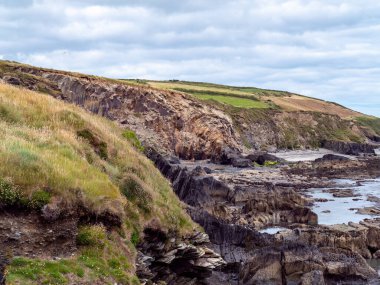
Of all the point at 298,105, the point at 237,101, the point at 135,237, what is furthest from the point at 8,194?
the point at 298,105

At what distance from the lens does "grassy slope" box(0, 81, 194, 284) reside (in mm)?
14852

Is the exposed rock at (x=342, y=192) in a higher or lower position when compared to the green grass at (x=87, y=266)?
lower

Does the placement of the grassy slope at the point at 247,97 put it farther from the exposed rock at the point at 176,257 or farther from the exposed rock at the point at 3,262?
the exposed rock at the point at 3,262

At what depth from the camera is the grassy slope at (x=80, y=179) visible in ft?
48.7

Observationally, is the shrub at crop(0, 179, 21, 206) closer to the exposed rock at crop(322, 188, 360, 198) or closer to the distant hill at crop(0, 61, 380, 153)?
the exposed rock at crop(322, 188, 360, 198)

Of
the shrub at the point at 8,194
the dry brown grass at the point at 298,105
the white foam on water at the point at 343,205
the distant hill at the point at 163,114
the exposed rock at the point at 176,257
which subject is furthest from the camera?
the dry brown grass at the point at 298,105

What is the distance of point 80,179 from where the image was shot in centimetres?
1705

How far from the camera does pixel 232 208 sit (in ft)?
152

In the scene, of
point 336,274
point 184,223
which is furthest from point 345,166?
point 184,223

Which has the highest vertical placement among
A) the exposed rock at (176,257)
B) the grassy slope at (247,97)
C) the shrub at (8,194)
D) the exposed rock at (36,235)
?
the grassy slope at (247,97)

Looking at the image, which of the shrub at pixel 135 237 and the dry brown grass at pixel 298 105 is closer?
the shrub at pixel 135 237

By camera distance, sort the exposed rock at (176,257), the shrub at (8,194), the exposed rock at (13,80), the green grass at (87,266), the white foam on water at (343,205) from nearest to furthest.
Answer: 1. the green grass at (87,266)
2. the shrub at (8,194)
3. the exposed rock at (176,257)
4. the white foam on water at (343,205)
5. the exposed rock at (13,80)

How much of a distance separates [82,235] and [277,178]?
6339 cm

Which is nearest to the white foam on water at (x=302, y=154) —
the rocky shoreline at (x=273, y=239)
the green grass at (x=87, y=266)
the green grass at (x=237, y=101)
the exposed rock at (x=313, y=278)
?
the green grass at (x=237, y=101)
